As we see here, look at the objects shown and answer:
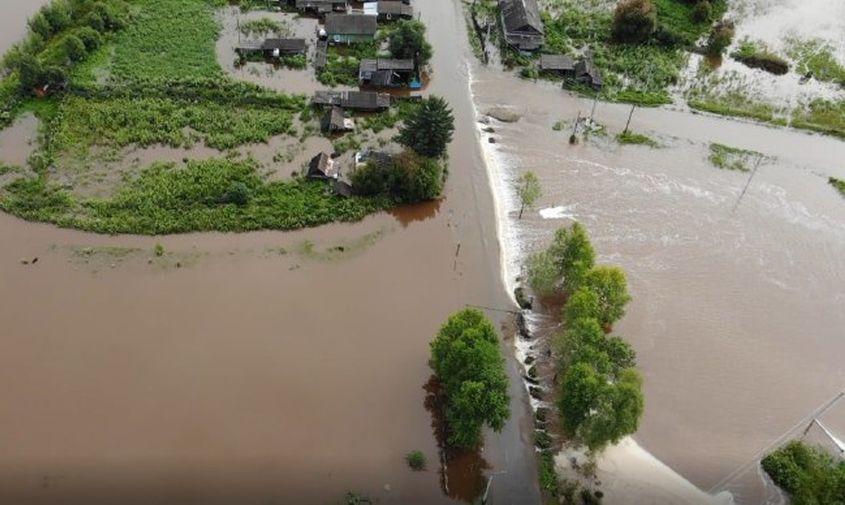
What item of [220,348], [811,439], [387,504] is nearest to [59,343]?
[220,348]

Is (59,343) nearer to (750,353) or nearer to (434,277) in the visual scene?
(434,277)

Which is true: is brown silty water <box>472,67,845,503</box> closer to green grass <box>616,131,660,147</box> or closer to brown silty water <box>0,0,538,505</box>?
green grass <box>616,131,660,147</box>

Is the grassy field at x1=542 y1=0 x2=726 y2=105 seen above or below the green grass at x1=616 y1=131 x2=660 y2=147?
above

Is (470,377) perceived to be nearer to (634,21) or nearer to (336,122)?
(336,122)

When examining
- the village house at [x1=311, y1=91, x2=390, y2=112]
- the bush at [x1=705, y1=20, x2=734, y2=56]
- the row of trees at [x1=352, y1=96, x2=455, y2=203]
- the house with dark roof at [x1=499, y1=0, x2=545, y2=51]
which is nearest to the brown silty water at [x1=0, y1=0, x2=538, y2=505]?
the row of trees at [x1=352, y1=96, x2=455, y2=203]

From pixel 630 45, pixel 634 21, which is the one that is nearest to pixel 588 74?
pixel 630 45

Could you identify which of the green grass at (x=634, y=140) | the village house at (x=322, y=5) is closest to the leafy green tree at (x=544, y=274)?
the green grass at (x=634, y=140)
